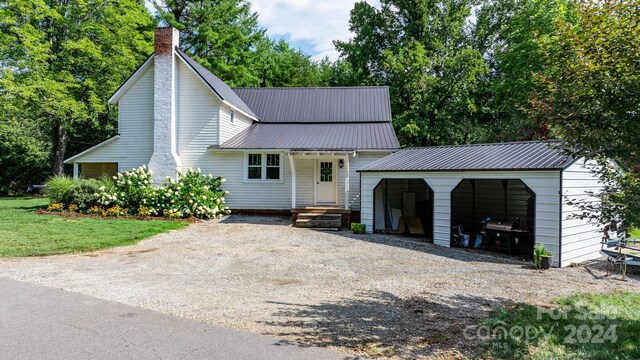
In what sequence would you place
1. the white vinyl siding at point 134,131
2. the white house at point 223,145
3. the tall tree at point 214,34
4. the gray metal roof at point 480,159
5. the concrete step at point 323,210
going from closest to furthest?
the gray metal roof at point 480,159 → the concrete step at point 323,210 → the white house at point 223,145 → the white vinyl siding at point 134,131 → the tall tree at point 214,34

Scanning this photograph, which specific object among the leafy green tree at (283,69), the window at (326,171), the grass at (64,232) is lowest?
the grass at (64,232)

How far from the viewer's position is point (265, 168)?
634 inches

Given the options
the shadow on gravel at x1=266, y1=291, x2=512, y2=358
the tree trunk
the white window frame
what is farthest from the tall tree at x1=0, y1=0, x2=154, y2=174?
the shadow on gravel at x1=266, y1=291, x2=512, y2=358

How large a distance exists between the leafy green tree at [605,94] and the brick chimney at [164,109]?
47.2 feet

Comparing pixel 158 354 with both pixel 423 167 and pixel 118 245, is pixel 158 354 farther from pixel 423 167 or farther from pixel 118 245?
pixel 423 167

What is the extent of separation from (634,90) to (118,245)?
1058 cm

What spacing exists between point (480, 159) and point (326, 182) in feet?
22.5

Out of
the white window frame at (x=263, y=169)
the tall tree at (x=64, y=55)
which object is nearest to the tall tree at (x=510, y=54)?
the white window frame at (x=263, y=169)

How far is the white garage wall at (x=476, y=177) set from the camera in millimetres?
8391

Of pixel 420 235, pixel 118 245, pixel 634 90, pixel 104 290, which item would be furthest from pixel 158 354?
pixel 420 235

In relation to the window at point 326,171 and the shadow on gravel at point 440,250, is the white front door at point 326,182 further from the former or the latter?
the shadow on gravel at point 440,250

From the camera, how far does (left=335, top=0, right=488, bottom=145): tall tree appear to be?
24500 mm

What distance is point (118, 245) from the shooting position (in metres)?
9.49

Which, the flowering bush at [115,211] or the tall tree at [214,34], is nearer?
the flowering bush at [115,211]
